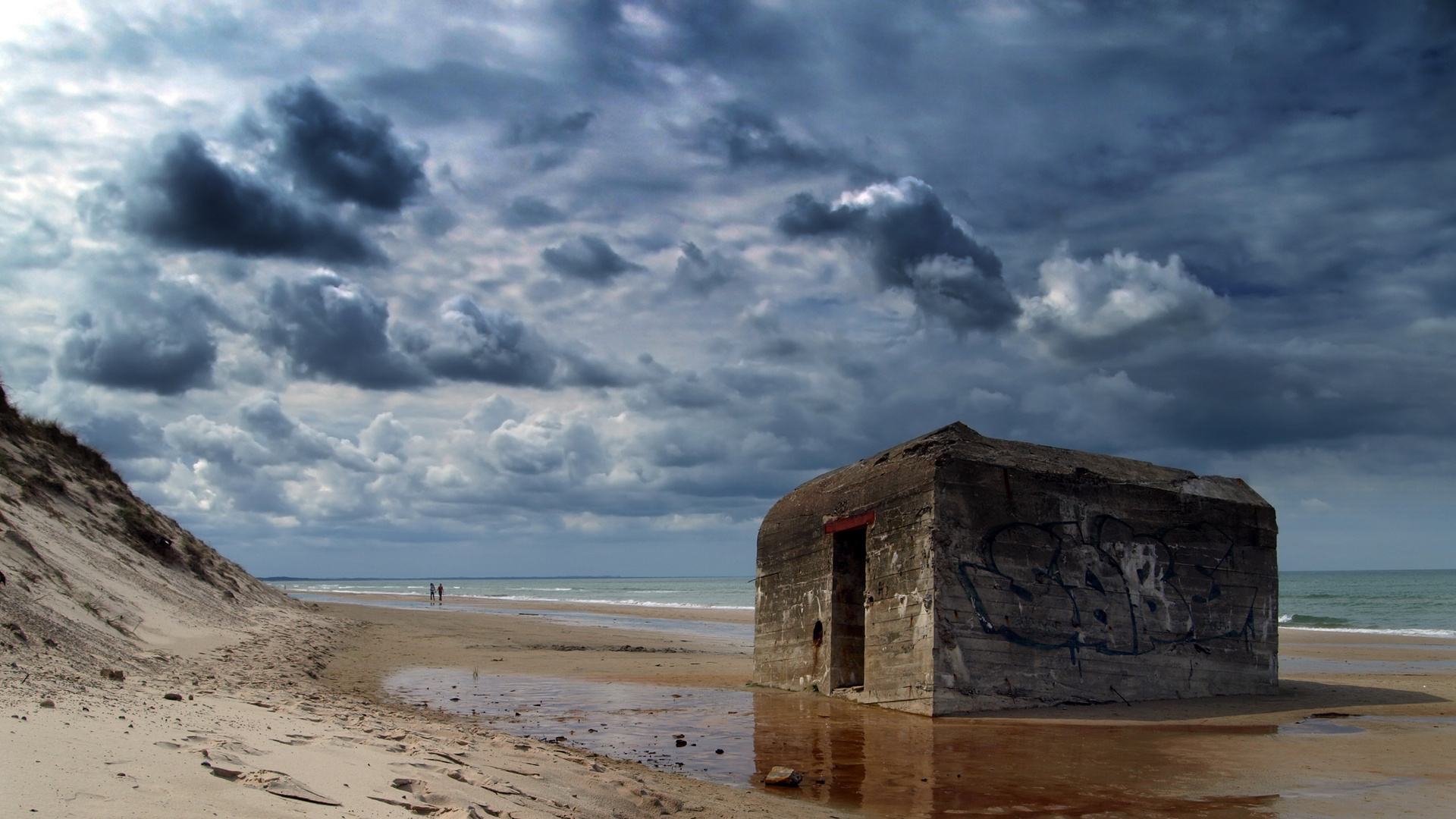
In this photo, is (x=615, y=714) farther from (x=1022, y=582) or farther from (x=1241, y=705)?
(x=1241, y=705)

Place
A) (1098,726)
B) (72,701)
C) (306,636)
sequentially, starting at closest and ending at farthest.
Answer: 1. (72,701)
2. (1098,726)
3. (306,636)

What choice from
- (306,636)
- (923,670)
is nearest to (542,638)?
(306,636)

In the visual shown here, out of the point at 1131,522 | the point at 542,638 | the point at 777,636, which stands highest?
the point at 1131,522

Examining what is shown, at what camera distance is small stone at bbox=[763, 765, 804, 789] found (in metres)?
6.71

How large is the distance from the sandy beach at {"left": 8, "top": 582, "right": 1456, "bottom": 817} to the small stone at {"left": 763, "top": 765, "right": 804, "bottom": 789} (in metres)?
0.15

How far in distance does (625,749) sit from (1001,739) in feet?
11.3

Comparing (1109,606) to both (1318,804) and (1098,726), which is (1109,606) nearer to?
(1098,726)

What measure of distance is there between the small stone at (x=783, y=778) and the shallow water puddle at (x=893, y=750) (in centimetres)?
8

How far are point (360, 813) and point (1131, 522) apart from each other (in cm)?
969

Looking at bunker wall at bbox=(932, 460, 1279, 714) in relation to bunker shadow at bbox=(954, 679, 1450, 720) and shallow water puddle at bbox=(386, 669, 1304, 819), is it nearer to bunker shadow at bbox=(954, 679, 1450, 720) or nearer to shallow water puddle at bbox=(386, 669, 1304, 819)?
bunker shadow at bbox=(954, 679, 1450, 720)

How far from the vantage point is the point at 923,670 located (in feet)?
32.2

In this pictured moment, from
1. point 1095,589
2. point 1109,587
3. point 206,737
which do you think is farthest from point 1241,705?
point 206,737

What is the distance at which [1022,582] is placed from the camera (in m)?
10.4

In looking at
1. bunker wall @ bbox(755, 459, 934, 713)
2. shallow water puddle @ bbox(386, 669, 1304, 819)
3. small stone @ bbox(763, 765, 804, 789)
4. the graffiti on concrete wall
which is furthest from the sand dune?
the graffiti on concrete wall
